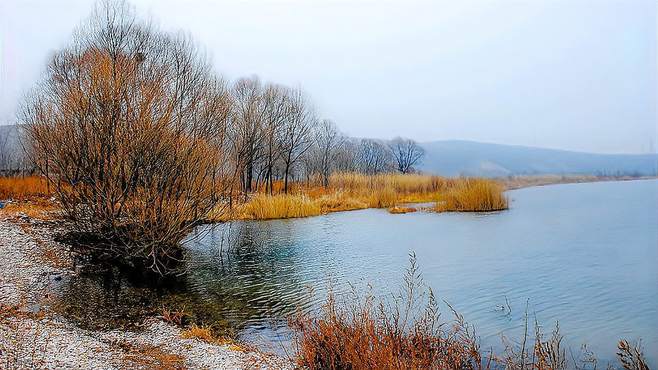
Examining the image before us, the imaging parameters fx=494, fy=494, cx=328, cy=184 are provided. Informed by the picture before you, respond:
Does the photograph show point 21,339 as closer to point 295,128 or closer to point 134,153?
point 134,153

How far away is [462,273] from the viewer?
34.1ft

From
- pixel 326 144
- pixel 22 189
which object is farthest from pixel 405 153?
pixel 22 189

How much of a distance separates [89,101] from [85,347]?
5078 mm

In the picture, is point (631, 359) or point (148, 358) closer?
point (631, 359)

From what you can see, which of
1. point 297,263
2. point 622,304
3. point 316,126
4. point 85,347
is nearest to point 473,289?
point 622,304

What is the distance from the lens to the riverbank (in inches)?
197

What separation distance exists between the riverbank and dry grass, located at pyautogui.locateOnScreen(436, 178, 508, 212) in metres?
18.8

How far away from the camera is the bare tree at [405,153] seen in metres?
48.0

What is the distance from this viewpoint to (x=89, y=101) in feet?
29.3

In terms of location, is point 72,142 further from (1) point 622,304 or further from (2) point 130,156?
(1) point 622,304

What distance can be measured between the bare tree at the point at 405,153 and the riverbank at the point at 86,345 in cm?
4166

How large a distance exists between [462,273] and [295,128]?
24477 mm

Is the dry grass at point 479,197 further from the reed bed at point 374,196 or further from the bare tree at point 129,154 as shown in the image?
the bare tree at point 129,154

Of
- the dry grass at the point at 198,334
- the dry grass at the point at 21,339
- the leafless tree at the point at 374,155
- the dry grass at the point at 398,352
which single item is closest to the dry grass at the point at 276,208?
the dry grass at the point at 21,339
